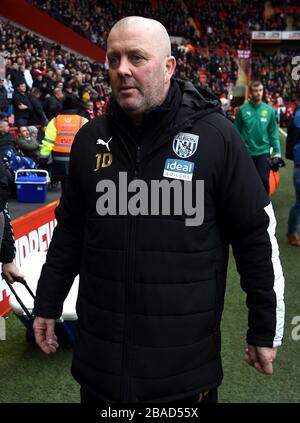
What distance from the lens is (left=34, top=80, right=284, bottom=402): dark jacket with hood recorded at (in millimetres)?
1650

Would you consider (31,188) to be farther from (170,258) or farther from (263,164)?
(170,258)

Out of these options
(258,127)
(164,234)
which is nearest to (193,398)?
(164,234)

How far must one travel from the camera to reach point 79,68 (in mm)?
21234

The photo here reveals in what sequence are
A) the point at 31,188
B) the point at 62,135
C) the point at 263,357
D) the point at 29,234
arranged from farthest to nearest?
the point at 31,188 → the point at 62,135 → the point at 29,234 → the point at 263,357

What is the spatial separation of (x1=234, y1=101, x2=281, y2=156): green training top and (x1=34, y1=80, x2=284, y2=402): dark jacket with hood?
490 cm

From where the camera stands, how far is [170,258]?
64.6 inches

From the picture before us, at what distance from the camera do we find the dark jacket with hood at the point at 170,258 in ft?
5.41

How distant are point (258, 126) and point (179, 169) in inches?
201

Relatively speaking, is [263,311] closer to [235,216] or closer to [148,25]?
[235,216]

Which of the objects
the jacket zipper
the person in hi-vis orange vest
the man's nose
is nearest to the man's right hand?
the jacket zipper

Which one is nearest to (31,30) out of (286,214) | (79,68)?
(79,68)

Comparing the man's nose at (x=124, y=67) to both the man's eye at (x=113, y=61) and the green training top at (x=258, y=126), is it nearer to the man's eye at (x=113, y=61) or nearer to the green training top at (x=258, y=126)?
the man's eye at (x=113, y=61)

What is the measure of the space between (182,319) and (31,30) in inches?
985

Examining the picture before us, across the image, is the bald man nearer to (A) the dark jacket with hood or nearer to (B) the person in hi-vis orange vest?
(A) the dark jacket with hood
